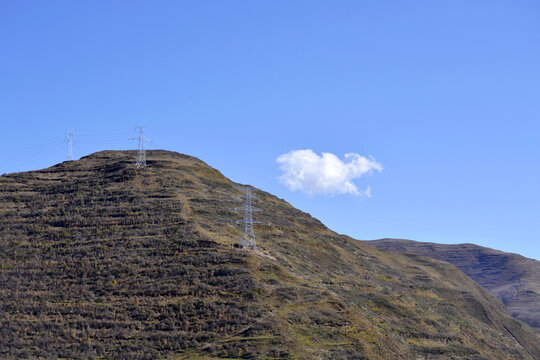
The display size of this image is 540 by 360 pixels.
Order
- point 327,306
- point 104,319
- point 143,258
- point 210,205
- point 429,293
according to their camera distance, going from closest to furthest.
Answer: point 104,319 < point 327,306 < point 143,258 < point 210,205 < point 429,293

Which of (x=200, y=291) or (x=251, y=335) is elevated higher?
(x=200, y=291)

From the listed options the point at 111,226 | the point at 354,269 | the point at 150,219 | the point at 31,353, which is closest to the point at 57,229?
the point at 111,226

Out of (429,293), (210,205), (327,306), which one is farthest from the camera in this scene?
(429,293)

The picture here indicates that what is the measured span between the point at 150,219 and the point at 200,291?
2066cm

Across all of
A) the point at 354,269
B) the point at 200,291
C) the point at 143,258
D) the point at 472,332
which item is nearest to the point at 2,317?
the point at 143,258

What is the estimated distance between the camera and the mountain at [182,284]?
177ft

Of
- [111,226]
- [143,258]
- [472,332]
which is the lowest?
[472,332]

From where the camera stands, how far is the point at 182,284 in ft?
201

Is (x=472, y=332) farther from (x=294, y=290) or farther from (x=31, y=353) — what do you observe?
(x=31, y=353)

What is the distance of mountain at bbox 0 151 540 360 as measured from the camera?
53844mm

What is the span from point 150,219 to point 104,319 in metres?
22.1

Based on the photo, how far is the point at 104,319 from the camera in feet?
187

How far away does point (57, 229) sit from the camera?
76.5 m

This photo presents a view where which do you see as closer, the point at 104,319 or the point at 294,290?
the point at 104,319
